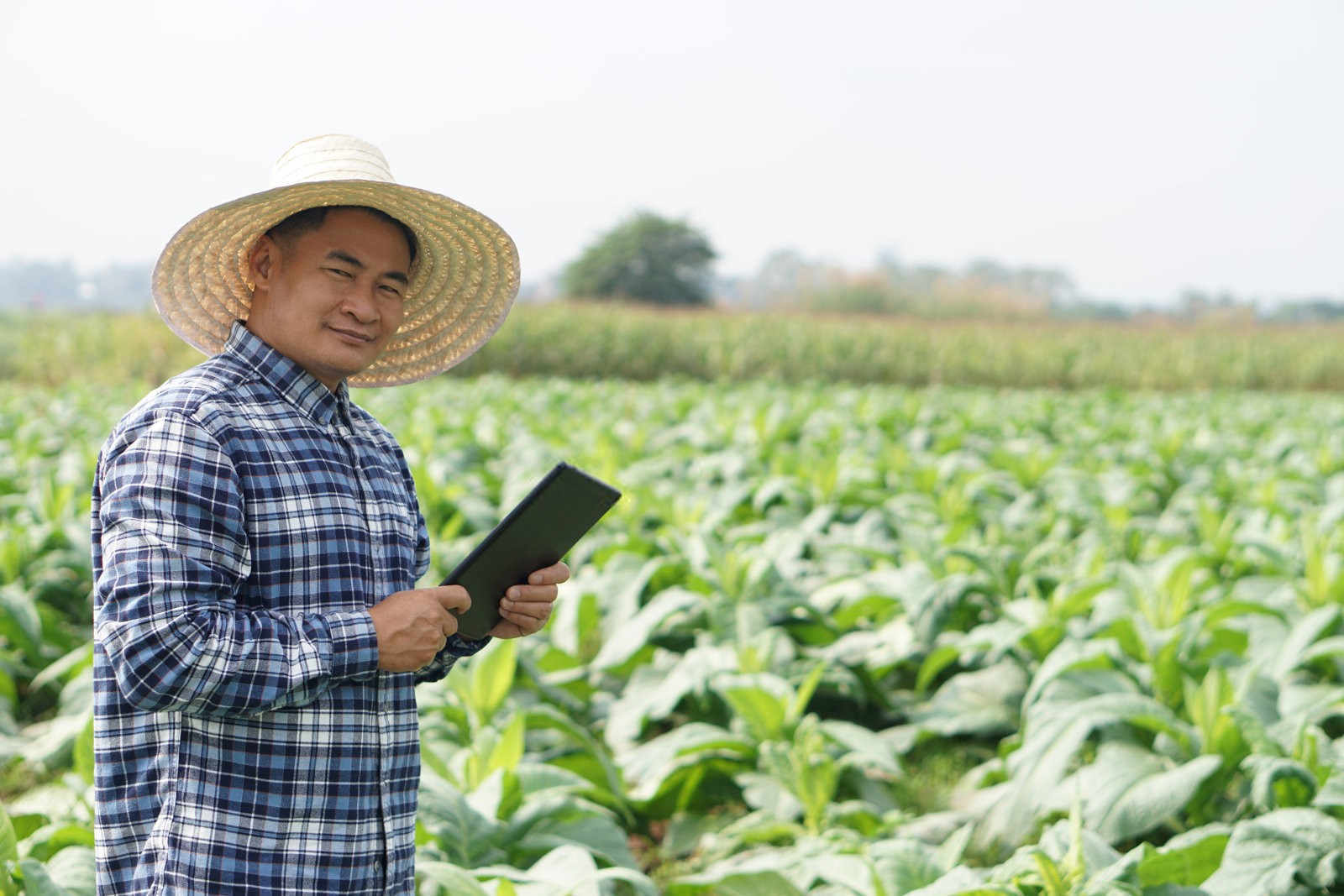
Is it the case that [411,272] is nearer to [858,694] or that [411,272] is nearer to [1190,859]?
[1190,859]

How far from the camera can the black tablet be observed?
71.4 inches

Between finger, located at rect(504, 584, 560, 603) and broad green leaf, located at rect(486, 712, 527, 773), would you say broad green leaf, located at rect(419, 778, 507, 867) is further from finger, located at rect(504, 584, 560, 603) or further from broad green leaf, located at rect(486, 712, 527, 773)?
finger, located at rect(504, 584, 560, 603)

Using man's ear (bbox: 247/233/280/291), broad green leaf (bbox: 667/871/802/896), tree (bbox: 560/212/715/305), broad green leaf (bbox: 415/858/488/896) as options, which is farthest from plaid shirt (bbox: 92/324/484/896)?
tree (bbox: 560/212/715/305)

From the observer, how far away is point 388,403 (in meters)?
12.0

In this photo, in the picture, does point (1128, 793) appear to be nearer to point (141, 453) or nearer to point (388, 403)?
point (141, 453)

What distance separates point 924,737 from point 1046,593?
48.6 inches

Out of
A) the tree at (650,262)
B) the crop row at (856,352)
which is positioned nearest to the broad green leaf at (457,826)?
the crop row at (856,352)

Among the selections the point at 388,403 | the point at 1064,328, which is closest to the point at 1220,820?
the point at 388,403

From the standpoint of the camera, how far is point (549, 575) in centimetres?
196

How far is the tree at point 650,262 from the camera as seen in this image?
55281 millimetres

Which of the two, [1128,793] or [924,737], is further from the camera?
[924,737]

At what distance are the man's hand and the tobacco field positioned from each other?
0.59 meters

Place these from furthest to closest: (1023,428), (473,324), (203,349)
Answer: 1. (1023,428)
2. (473,324)
3. (203,349)

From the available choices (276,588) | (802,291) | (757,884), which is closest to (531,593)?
(276,588)
